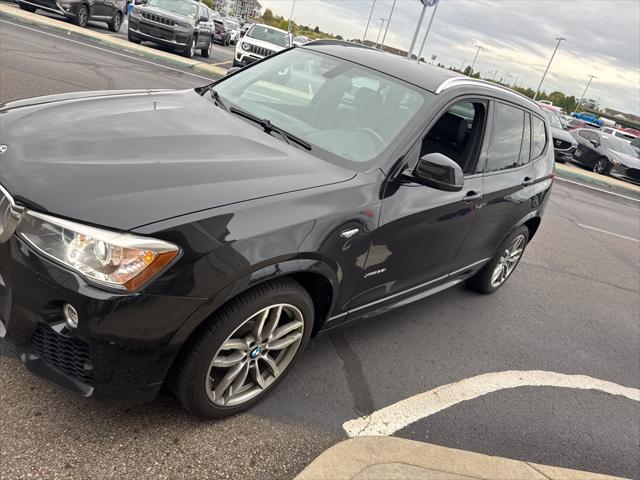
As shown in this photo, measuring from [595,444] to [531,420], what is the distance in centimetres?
42

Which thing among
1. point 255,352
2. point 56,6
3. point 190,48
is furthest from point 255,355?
point 56,6

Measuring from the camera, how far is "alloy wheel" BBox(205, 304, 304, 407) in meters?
2.52

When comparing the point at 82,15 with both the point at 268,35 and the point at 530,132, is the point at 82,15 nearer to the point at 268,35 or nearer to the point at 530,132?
the point at 268,35

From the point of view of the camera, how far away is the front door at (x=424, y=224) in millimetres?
2990

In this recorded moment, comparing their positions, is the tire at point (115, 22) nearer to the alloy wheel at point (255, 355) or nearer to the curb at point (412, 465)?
the alloy wheel at point (255, 355)

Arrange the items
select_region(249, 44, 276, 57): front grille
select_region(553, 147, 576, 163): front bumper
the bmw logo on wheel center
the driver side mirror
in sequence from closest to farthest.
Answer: the bmw logo on wheel center, the driver side mirror, select_region(249, 44, 276, 57): front grille, select_region(553, 147, 576, 163): front bumper

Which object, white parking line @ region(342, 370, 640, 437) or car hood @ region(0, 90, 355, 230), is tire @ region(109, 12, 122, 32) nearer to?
car hood @ region(0, 90, 355, 230)

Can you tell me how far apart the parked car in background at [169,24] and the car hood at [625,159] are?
14.6 m

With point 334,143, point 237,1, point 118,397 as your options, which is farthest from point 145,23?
point 237,1

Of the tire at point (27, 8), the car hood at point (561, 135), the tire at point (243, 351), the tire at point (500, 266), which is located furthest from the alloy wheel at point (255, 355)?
the tire at point (27, 8)

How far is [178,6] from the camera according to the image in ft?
53.7

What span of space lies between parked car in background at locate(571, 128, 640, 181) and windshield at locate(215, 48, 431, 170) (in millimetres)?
17081

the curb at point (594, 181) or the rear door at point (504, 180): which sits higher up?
the rear door at point (504, 180)

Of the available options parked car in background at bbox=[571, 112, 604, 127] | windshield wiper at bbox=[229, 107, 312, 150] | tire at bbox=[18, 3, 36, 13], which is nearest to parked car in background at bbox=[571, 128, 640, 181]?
windshield wiper at bbox=[229, 107, 312, 150]
